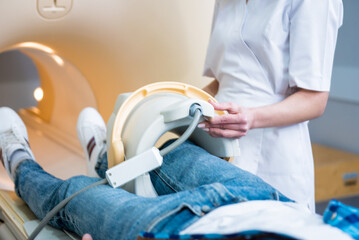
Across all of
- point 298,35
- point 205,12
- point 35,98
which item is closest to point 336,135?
point 205,12

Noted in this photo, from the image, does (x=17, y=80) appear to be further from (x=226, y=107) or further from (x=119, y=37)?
(x=226, y=107)

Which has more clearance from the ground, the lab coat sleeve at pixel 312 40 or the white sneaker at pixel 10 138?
the lab coat sleeve at pixel 312 40

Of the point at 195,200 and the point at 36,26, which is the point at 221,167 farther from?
the point at 36,26

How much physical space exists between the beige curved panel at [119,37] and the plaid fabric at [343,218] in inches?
40.9

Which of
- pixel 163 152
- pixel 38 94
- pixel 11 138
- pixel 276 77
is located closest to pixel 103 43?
pixel 11 138

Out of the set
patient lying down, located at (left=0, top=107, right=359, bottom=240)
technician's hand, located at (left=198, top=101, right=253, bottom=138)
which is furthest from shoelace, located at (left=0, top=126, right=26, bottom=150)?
technician's hand, located at (left=198, top=101, right=253, bottom=138)

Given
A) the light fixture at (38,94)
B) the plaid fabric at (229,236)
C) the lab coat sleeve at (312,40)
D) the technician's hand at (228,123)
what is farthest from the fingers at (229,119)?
the light fixture at (38,94)

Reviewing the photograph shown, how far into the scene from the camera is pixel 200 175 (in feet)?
2.87

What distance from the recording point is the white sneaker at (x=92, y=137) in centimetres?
128

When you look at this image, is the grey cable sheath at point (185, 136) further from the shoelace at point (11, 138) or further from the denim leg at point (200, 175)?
the shoelace at point (11, 138)

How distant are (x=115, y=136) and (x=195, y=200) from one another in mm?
291

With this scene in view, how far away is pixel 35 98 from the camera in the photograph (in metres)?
2.22

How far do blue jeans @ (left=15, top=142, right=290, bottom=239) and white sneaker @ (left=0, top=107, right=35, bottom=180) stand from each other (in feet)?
0.50

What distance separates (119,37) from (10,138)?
0.47m
